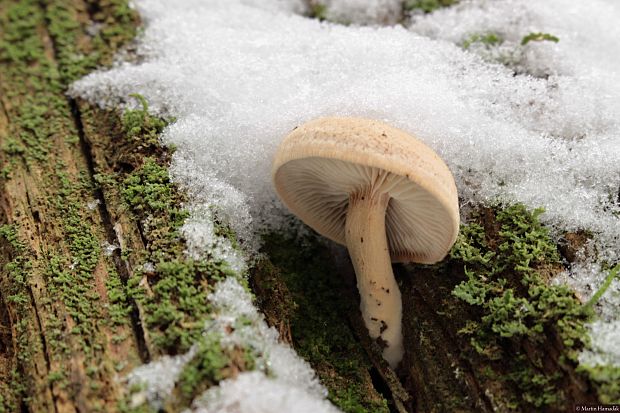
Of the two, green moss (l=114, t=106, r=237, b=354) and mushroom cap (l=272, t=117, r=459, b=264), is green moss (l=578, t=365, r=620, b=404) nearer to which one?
mushroom cap (l=272, t=117, r=459, b=264)

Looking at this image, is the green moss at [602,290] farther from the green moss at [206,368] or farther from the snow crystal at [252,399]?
the green moss at [206,368]

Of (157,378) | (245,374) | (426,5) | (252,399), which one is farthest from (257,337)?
(426,5)

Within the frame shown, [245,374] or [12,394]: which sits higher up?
[245,374]

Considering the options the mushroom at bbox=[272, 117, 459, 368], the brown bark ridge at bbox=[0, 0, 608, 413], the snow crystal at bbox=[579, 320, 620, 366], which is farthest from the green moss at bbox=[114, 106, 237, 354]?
the snow crystal at bbox=[579, 320, 620, 366]

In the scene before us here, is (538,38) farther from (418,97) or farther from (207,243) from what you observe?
(207,243)

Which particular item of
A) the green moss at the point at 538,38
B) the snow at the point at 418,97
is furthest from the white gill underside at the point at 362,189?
the green moss at the point at 538,38

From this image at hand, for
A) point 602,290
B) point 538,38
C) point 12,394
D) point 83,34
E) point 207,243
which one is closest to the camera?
point 602,290
